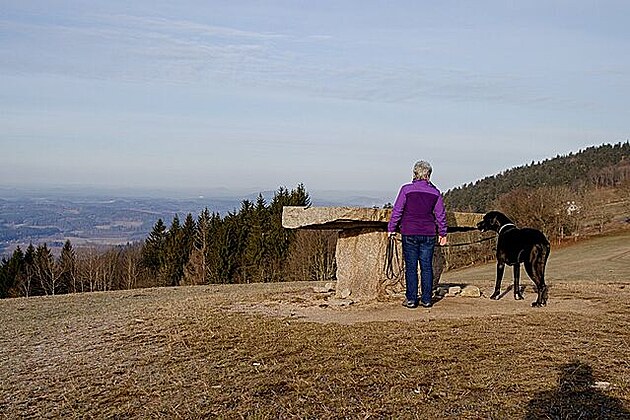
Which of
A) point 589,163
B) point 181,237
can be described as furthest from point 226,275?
point 589,163

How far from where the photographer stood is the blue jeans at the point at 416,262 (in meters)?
10.5

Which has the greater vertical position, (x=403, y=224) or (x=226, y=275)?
(x=403, y=224)

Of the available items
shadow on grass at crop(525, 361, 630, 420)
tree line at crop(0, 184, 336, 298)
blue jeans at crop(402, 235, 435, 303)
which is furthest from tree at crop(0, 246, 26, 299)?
shadow on grass at crop(525, 361, 630, 420)

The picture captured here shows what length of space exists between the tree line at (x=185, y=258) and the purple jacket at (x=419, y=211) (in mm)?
39263

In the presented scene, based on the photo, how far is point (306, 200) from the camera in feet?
202

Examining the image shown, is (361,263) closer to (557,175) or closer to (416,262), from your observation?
(416,262)

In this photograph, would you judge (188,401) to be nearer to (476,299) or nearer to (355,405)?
(355,405)

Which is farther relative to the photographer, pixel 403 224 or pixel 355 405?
pixel 403 224

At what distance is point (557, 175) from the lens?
89812 mm

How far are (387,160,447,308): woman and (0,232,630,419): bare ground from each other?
21.5 inches

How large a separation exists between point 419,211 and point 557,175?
85.1m

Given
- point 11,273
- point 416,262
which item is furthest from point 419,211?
point 11,273

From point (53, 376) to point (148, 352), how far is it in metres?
1.18

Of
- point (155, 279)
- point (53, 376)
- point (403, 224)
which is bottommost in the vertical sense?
point (155, 279)
